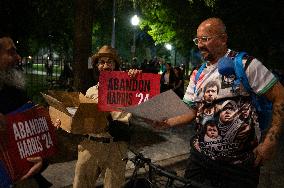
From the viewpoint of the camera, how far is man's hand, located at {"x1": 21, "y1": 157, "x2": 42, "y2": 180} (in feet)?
8.63

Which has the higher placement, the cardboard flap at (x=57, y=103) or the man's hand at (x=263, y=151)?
the cardboard flap at (x=57, y=103)

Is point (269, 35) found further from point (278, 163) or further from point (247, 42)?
point (278, 163)

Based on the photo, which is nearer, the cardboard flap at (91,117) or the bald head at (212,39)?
the bald head at (212,39)

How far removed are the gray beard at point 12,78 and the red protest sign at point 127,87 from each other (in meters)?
1.27

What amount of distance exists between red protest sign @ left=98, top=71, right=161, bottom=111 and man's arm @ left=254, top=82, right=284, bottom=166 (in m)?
1.27

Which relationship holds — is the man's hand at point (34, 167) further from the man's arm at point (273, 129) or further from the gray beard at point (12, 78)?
the man's arm at point (273, 129)

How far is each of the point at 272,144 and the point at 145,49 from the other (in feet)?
212

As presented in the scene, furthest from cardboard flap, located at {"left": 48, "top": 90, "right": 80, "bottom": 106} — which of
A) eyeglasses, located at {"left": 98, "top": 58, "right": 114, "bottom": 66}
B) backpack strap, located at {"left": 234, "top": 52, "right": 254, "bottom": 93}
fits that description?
backpack strap, located at {"left": 234, "top": 52, "right": 254, "bottom": 93}

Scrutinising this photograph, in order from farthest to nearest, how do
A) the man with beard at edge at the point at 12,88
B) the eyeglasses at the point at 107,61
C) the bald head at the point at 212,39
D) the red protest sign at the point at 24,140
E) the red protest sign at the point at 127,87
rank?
the eyeglasses at the point at 107,61 → the red protest sign at the point at 127,87 → the bald head at the point at 212,39 → the man with beard at edge at the point at 12,88 → the red protest sign at the point at 24,140

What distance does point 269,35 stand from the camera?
1137 inches

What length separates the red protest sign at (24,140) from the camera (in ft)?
8.38

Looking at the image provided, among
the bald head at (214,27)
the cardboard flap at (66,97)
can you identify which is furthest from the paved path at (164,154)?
the bald head at (214,27)

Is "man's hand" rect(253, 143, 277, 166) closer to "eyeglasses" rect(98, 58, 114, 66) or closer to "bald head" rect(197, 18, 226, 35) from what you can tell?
"bald head" rect(197, 18, 226, 35)

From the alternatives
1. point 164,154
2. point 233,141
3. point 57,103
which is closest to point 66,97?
point 57,103
